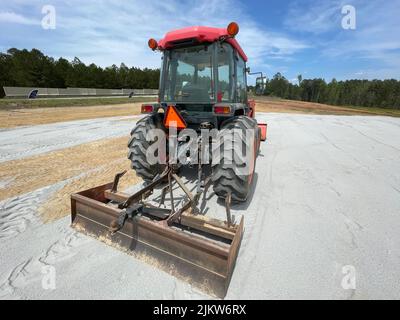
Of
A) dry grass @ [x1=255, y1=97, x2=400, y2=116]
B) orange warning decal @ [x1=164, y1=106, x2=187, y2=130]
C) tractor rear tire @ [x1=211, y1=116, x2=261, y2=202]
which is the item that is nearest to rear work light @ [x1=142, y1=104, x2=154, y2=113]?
orange warning decal @ [x1=164, y1=106, x2=187, y2=130]

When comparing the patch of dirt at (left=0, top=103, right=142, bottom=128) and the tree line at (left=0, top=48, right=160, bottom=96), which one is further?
the tree line at (left=0, top=48, right=160, bottom=96)

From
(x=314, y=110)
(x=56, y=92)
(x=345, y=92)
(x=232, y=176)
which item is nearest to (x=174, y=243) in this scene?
(x=232, y=176)

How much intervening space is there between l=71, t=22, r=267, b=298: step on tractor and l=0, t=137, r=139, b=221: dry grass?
774 millimetres

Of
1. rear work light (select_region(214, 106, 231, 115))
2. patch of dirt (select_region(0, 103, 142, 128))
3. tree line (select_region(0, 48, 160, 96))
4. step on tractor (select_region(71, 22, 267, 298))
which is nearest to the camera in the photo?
step on tractor (select_region(71, 22, 267, 298))

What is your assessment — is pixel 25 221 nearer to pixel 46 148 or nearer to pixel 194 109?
pixel 194 109

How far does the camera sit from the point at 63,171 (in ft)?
14.3

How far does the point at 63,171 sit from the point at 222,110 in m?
3.38

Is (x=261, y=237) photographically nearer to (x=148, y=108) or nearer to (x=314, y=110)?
(x=148, y=108)

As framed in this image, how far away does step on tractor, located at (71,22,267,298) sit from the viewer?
1913 millimetres

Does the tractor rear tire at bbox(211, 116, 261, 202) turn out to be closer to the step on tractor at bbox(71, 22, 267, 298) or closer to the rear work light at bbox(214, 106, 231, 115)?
the step on tractor at bbox(71, 22, 267, 298)

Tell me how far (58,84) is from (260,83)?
41507 millimetres

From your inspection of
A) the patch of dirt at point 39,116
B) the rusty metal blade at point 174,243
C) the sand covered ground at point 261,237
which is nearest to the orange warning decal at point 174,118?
the sand covered ground at point 261,237

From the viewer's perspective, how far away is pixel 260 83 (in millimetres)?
5637
